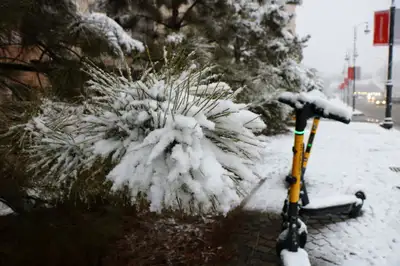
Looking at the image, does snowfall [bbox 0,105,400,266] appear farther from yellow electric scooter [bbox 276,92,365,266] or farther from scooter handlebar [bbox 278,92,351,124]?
scooter handlebar [bbox 278,92,351,124]

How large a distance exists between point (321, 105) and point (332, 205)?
70.6 inches

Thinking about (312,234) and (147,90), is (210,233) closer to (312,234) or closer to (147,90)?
(312,234)

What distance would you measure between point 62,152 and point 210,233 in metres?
2.75

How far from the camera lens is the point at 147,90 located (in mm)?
2020

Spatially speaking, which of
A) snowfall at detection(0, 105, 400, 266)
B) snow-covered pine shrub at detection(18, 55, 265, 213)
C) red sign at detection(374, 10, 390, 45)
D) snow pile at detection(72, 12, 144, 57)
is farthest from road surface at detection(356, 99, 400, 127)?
snow-covered pine shrub at detection(18, 55, 265, 213)

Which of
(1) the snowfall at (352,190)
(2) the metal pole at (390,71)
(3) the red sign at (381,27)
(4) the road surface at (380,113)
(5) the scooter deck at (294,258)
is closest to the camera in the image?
(5) the scooter deck at (294,258)

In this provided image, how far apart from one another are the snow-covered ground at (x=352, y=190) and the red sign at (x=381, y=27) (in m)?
5.17

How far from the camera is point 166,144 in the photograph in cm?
→ 174

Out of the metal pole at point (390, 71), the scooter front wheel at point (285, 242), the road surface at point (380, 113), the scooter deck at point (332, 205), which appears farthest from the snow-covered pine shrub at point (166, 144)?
the road surface at point (380, 113)

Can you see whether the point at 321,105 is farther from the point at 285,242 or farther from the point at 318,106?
the point at 285,242

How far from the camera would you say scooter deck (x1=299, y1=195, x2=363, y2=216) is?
439cm

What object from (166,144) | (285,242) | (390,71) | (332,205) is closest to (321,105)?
(285,242)

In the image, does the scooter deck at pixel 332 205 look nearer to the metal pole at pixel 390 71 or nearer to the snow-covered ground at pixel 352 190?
the snow-covered ground at pixel 352 190

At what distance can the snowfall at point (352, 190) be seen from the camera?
3809mm
